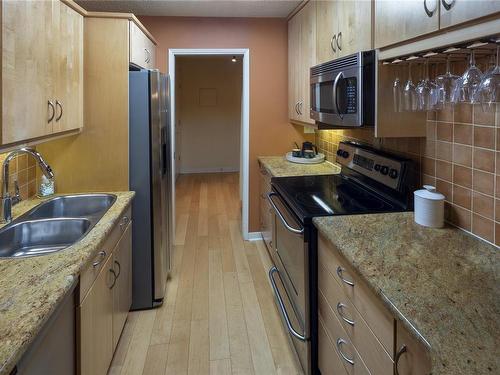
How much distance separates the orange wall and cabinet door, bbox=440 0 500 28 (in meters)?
2.79

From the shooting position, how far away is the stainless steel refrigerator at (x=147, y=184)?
2535mm

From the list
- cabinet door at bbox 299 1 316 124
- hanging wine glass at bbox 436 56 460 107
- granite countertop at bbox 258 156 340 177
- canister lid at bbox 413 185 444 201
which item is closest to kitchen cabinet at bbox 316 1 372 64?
cabinet door at bbox 299 1 316 124

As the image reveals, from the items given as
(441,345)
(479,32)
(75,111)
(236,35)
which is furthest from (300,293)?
(236,35)

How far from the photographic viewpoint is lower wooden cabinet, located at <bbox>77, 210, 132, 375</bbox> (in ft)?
5.09

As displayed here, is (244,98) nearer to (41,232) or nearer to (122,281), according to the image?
(122,281)

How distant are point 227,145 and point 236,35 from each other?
4761 millimetres

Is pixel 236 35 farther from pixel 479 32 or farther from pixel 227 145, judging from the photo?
pixel 227 145

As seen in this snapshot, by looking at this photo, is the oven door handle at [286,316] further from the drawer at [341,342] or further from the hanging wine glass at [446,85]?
the hanging wine glass at [446,85]

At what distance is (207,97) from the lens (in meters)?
8.25

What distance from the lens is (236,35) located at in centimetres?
383

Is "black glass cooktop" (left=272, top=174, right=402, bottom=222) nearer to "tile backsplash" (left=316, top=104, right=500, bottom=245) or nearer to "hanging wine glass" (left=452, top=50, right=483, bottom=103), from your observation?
"tile backsplash" (left=316, top=104, right=500, bottom=245)

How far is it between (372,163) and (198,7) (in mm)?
2140

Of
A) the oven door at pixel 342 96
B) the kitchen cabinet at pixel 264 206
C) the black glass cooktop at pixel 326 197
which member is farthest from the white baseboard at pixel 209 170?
the oven door at pixel 342 96

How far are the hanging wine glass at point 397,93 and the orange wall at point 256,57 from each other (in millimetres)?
2200
